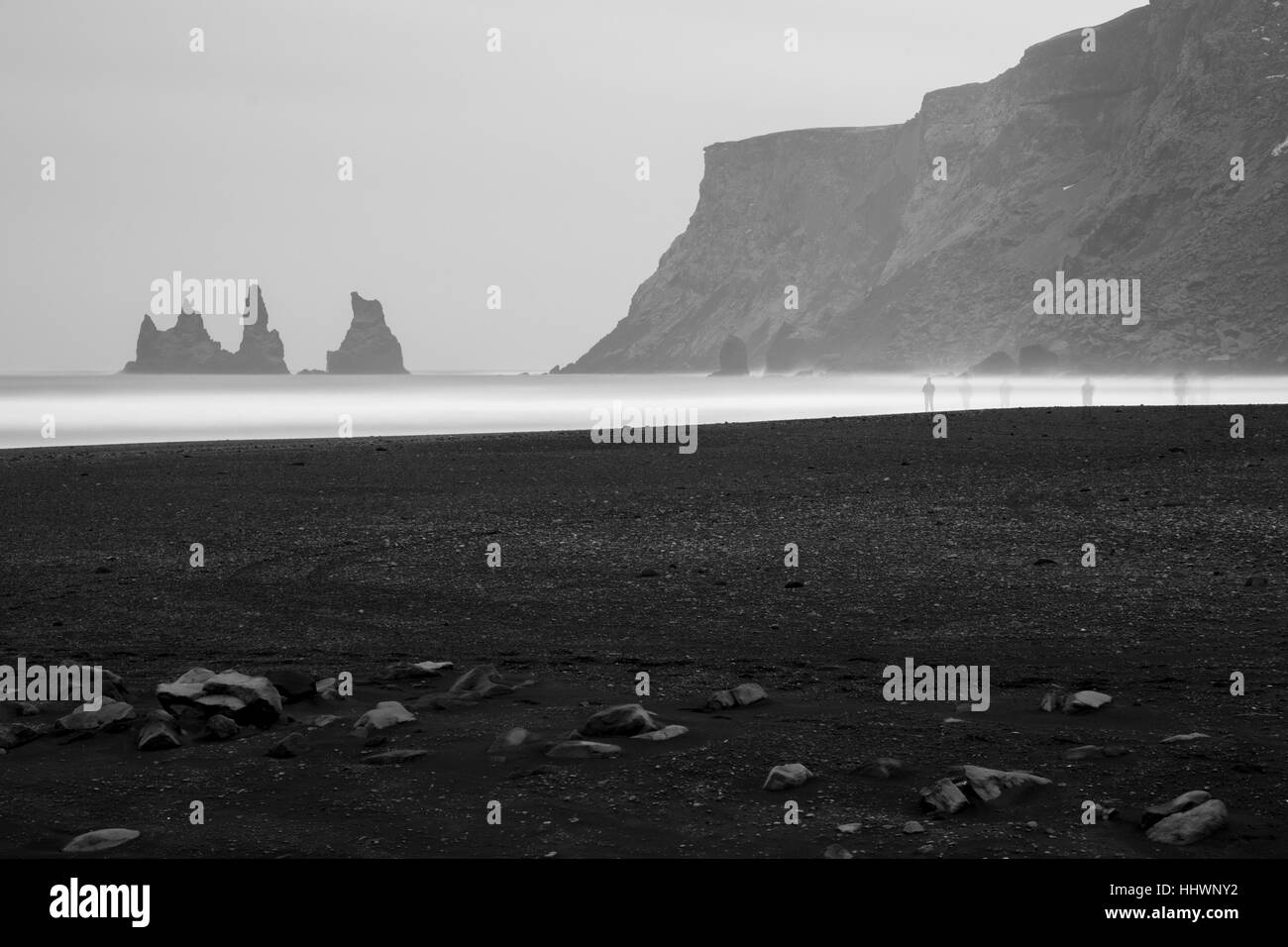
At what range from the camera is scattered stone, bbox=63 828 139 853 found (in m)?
8.36

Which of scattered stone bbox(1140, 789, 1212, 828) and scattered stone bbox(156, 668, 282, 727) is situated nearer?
scattered stone bbox(1140, 789, 1212, 828)

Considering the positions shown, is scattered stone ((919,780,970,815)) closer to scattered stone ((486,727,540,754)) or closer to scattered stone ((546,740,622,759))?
scattered stone ((546,740,622,759))

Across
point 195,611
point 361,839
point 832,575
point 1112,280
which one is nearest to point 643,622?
point 832,575

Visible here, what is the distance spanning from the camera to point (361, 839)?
27.8 ft

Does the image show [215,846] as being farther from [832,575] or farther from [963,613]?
[832,575]

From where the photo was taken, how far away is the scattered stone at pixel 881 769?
9.59 meters

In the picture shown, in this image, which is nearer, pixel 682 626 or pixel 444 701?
pixel 444 701

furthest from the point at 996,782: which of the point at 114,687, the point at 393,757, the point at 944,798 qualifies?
the point at 114,687

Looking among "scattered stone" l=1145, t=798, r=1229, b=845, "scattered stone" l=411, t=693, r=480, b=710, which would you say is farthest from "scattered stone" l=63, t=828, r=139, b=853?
"scattered stone" l=1145, t=798, r=1229, b=845

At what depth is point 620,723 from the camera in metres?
10.7

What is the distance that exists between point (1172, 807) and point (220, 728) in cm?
718

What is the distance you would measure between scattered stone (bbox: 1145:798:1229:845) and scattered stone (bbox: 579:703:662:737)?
3.92m

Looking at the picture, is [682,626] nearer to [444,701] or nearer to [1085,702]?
[444,701]

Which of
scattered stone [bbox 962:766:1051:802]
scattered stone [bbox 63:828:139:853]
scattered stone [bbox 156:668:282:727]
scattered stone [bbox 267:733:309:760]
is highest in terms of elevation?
scattered stone [bbox 156:668:282:727]
